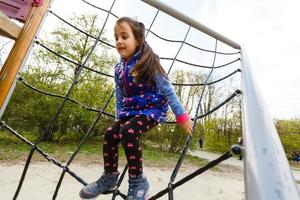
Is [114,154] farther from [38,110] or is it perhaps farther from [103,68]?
[103,68]

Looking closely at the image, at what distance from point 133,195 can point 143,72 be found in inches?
15.2

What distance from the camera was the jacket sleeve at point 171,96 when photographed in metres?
0.95

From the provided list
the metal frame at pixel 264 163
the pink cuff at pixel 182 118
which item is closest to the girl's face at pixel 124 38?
the pink cuff at pixel 182 118

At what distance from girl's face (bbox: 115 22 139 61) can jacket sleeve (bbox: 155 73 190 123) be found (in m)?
0.14

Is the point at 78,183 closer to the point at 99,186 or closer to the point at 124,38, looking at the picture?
the point at 99,186

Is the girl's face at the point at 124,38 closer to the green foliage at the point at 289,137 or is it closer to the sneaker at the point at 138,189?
the sneaker at the point at 138,189

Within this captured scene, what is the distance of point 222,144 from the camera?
8.52 m

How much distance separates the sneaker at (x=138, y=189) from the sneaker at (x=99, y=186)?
0.11m

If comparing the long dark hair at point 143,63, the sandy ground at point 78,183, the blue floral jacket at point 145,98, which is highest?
the long dark hair at point 143,63

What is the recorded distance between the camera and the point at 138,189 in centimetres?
89

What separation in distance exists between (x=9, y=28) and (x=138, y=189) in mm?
641

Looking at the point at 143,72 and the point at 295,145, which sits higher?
the point at 295,145

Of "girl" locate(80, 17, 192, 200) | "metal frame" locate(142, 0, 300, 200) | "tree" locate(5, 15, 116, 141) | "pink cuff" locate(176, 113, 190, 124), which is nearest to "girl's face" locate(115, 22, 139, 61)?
"girl" locate(80, 17, 192, 200)

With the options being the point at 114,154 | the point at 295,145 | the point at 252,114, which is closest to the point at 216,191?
the point at 114,154
